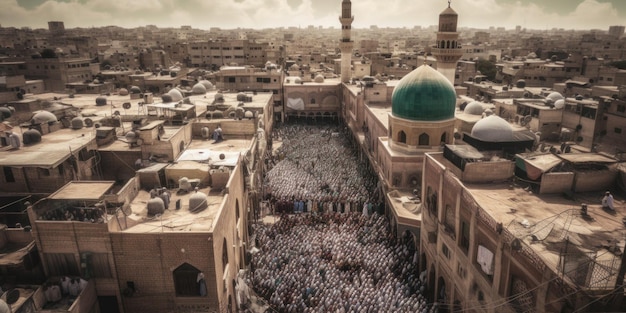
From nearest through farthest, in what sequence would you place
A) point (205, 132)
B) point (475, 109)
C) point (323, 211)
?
point (323, 211) < point (205, 132) < point (475, 109)

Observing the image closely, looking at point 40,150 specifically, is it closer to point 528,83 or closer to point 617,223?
point 617,223

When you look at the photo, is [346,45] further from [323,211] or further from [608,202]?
[608,202]

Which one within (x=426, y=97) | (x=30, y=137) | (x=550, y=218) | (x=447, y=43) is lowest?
(x=550, y=218)

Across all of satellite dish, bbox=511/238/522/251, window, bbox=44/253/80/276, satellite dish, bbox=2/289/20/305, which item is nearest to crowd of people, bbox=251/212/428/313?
satellite dish, bbox=511/238/522/251

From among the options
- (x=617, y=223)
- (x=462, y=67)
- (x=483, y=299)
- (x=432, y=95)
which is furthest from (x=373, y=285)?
(x=462, y=67)

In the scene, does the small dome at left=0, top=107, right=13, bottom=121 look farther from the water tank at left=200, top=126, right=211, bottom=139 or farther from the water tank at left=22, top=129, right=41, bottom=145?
the water tank at left=200, top=126, right=211, bottom=139

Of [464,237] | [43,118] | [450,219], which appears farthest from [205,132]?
[464,237]

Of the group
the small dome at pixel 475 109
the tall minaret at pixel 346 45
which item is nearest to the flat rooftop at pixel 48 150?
the small dome at pixel 475 109
